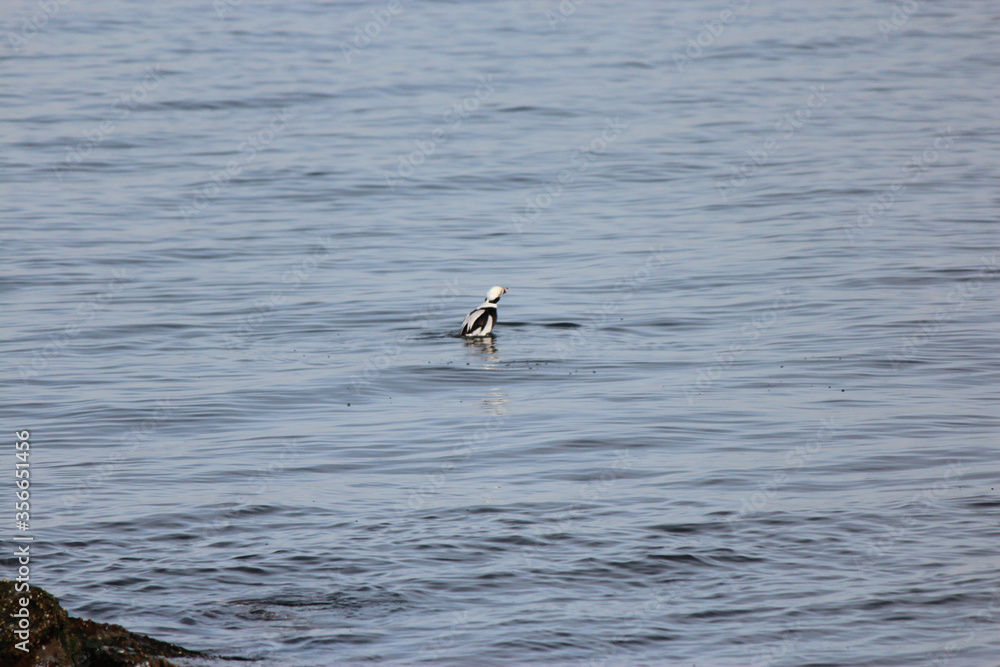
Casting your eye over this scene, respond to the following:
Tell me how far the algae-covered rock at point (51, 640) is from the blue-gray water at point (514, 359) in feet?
3.71

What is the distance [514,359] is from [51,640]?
10.1 metres

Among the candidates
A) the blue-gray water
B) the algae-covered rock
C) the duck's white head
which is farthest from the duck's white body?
the algae-covered rock

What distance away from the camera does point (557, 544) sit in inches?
361

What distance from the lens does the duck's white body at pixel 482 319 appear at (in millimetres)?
16531

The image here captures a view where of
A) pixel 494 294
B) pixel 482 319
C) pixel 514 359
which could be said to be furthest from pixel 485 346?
pixel 494 294

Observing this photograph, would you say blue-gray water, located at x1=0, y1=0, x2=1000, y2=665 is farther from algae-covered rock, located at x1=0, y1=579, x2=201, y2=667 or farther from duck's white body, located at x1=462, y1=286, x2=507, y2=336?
algae-covered rock, located at x1=0, y1=579, x2=201, y2=667

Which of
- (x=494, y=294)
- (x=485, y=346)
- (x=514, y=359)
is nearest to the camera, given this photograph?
(x=514, y=359)

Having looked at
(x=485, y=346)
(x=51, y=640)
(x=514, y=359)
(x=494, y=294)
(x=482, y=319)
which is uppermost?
(x=494, y=294)

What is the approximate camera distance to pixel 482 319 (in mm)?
16625

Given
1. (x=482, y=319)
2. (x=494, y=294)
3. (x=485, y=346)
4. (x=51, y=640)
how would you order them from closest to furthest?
(x=51, y=640) → (x=485, y=346) → (x=482, y=319) → (x=494, y=294)

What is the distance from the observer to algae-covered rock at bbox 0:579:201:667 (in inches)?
233

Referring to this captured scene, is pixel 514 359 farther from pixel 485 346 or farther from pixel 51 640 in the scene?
pixel 51 640

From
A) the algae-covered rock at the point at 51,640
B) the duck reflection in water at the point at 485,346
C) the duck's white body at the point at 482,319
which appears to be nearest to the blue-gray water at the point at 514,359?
the duck reflection in water at the point at 485,346

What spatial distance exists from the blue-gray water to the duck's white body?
11.8 inches
